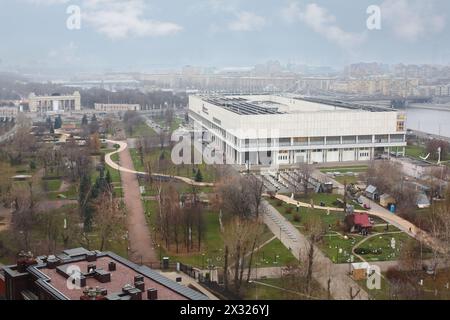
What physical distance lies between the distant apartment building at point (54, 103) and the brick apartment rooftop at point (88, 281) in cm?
1913

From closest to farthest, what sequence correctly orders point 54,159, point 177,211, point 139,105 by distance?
point 177,211
point 54,159
point 139,105

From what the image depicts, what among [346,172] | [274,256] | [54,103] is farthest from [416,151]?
[54,103]

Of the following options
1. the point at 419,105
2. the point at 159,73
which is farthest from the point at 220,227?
the point at 159,73

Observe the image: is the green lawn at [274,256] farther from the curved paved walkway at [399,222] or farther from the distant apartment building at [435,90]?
the distant apartment building at [435,90]

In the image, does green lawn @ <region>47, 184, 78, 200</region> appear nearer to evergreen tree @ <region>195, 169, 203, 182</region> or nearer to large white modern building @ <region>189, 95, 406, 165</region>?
evergreen tree @ <region>195, 169, 203, 182</region>

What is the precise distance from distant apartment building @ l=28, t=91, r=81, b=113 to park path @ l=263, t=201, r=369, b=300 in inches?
676

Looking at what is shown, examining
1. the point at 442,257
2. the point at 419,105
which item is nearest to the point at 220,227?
the point at 442,257

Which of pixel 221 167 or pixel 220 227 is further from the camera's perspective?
pixel 221 167

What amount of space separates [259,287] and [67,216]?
2.81 m

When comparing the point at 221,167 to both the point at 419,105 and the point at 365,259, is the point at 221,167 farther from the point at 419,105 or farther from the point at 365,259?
the point at 419,105

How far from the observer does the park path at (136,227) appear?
478cm
